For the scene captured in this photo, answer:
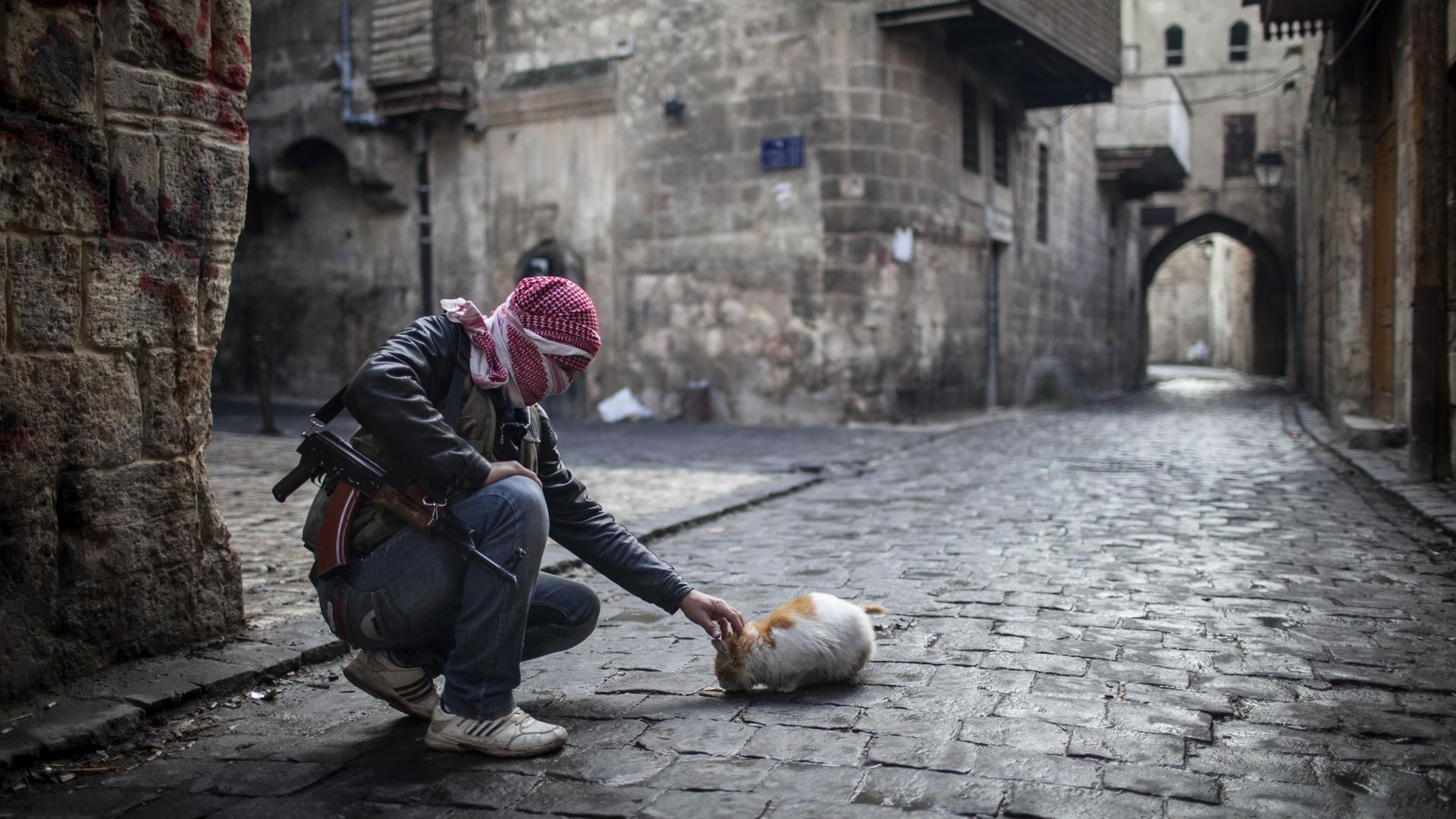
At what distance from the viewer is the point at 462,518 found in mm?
2896

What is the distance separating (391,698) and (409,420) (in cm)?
88

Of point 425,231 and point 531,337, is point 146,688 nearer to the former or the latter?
point 531,337

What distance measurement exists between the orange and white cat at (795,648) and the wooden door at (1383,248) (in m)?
9.11

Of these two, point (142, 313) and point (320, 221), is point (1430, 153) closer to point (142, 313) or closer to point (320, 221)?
point (142, 313)

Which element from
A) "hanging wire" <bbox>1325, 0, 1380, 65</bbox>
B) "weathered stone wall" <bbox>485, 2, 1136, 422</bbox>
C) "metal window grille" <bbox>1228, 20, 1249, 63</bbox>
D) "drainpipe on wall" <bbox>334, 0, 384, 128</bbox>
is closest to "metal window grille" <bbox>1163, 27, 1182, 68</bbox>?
"metal window grille" <bbox>1228, 20, 1249, 63</bbox>

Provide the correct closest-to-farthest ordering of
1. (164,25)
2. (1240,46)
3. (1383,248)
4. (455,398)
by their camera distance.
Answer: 1. (455,398)
2. (164,25)
3. (1383,248)
4. (1240,46)

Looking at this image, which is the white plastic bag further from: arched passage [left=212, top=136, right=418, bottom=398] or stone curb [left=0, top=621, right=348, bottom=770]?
stone curb [left=0, top=621, right=348, bottom=770]

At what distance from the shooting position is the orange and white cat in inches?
133

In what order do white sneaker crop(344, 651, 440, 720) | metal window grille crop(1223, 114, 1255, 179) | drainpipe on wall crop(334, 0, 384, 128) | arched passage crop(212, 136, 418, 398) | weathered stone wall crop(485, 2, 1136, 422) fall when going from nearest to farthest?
white sneaker crop(344, 651, 440, 720)
weathered stone wall crop(485, 2, 1136, 422)
drainpipe on wall crop(334, 0, 384, 128)
arched passage crop(212, 136, 418, 398)
metal window grille crop(1223, 114, 1255, 179)

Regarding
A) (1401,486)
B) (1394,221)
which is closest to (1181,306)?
(1394,221)

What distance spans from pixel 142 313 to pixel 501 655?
167 centimetres

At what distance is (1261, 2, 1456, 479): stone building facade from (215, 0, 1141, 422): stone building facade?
4044 mm

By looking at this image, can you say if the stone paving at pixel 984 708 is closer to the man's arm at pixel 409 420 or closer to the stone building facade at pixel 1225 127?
the man's arm at pixel 409 420

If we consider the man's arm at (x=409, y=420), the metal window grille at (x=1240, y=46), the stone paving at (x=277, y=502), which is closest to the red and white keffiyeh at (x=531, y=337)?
the man's arm at (x=409, y=420)
